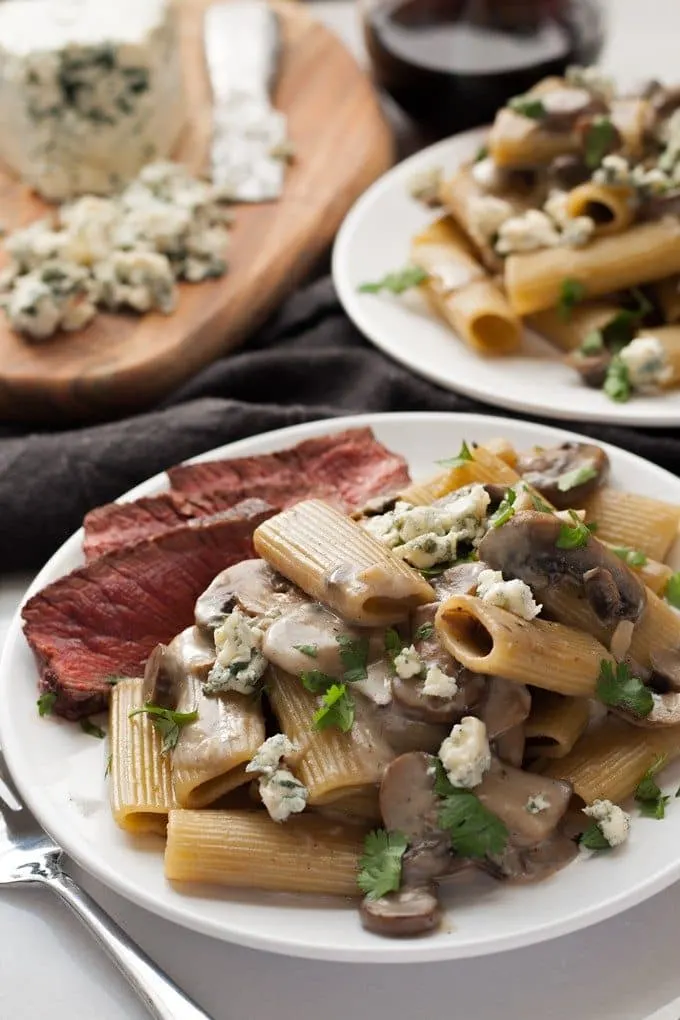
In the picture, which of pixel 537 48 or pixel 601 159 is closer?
pixel 601 159

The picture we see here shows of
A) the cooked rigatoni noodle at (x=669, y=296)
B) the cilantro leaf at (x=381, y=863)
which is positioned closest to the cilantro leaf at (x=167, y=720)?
the cilantro leaf at (x=381, y=863)

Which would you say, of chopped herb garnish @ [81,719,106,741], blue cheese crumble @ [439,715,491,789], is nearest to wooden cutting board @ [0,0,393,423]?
chopped herb garnish @ [81,719,106,741]

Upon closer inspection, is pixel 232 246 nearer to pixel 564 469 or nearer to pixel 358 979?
pixel 564 469

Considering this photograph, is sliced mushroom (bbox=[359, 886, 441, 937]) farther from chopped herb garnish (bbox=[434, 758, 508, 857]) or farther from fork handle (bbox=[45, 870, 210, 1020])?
fork handle (bbox=[45, 870, 210, 1020])

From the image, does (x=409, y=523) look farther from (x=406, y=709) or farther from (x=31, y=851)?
(x=31, y=851)

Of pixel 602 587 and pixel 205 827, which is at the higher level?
pixel 602 587

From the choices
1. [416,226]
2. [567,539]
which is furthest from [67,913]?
[416,226]
